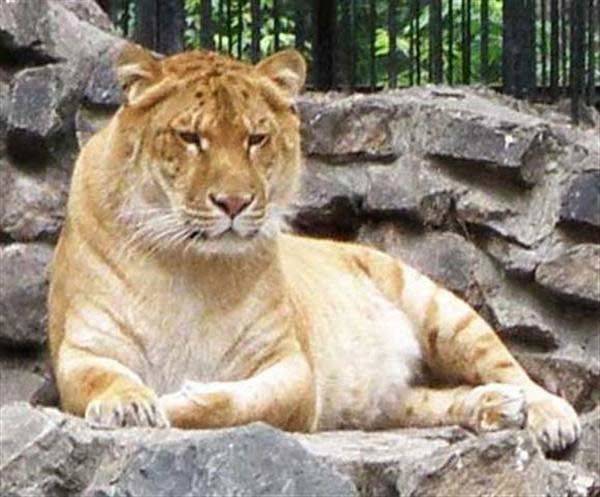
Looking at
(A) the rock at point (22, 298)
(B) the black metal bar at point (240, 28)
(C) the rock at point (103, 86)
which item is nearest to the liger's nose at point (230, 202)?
(A) the rock at point (22, 298)

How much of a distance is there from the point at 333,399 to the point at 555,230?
1.24 metres

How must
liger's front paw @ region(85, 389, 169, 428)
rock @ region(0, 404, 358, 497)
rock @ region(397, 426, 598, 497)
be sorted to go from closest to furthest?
rock @ region(0, 404, 358, 497) < rock @ region(397, 426, 598, 497) < liger's front paw @ region(85, 389, 169, 428)

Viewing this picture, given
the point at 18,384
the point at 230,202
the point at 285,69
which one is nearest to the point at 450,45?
the point at 285,69

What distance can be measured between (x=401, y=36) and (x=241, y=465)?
11.5ft

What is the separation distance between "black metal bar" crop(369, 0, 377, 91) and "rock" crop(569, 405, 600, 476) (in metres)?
1.72

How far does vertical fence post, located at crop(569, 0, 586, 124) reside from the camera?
7672 mm

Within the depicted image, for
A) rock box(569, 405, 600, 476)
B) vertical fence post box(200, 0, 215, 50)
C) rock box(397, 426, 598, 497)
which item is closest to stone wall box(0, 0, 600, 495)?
vertical fence post box(200, 0, 215, 50)

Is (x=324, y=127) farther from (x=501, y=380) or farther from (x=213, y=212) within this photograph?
(x=213, y=212)

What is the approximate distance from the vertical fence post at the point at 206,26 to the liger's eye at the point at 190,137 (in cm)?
184

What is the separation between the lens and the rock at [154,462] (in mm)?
4699

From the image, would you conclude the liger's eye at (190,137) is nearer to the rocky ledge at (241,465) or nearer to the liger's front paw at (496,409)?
the rocky ledge at (241,465)

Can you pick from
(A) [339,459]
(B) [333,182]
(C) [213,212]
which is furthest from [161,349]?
(B) [333,182]

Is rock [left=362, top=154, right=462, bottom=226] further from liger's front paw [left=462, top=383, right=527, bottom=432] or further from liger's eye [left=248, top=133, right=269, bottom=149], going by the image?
liger's eye [left=248, top=133, right=269, bottom=149]

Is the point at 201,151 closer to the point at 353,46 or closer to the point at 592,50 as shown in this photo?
the point at 353,46
